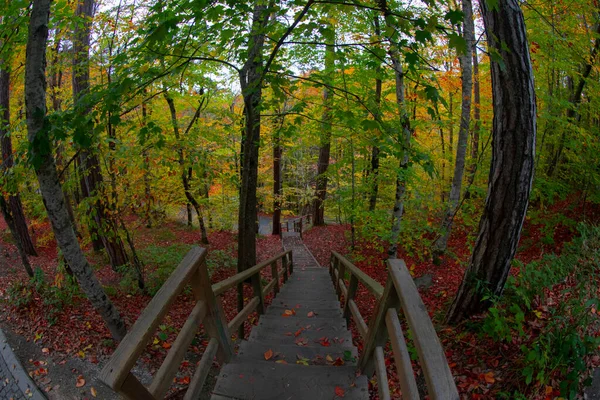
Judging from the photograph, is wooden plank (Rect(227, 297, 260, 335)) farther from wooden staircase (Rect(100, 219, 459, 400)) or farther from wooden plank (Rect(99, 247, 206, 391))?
wooden plank (Rect(99, 247, 206, 391))

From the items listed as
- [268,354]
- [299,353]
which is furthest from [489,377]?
[268,354]

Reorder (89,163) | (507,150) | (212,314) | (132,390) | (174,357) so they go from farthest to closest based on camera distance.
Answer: (89,163) < (507,150) < (212,314) < (174,357) < (132,390)

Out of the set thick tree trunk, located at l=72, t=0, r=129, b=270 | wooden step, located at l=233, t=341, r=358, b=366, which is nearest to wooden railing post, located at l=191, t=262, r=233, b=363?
wooden step, located at l=233, t=341, r=358, b=366

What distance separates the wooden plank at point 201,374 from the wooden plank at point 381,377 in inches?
47.0

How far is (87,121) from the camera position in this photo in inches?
122

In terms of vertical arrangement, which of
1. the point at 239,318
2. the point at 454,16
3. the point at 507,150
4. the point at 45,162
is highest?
the point at 454,16

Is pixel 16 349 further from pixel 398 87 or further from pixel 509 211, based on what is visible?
pixel 398 87

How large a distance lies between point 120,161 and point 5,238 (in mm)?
10963

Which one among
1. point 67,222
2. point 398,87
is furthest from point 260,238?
point 67,222

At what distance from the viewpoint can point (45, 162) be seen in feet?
12.5

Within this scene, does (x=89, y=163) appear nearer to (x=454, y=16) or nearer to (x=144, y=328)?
(x=144, y=328)

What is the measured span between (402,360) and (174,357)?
1367 millimetres

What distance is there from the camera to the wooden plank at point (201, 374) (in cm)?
207

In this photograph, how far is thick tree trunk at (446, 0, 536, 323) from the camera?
10.7ft
